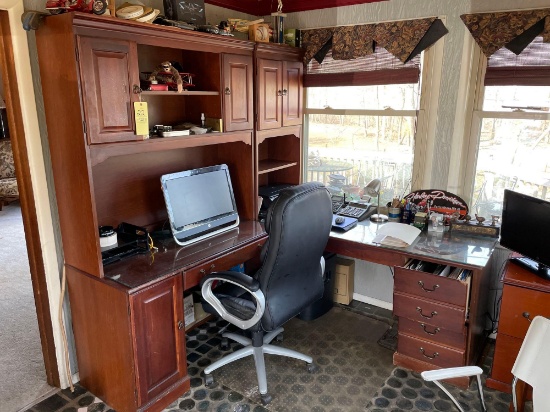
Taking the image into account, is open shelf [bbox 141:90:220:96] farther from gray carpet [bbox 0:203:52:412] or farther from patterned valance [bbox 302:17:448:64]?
gray carpet [bbox 0:203:52:412]

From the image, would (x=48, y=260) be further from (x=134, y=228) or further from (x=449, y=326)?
(x=449, y=326)

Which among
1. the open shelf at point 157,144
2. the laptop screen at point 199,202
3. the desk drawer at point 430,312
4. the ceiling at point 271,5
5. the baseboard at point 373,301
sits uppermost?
the ceiling at point 271,5

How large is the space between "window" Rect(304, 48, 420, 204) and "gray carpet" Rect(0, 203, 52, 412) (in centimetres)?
231

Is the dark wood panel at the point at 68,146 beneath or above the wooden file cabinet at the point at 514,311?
above

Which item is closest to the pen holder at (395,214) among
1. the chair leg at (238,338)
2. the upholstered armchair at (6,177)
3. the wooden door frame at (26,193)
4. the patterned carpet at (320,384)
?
the patterned carpet at (320,384)

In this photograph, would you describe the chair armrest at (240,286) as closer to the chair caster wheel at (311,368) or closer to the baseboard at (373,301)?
the chair caster wheel at (311,368)

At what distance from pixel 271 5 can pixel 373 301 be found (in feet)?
7.82

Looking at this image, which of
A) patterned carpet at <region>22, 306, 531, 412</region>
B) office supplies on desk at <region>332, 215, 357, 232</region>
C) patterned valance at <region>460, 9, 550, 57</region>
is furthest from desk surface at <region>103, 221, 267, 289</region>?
patterned valance at <region>460, 9, 550, 57</region>

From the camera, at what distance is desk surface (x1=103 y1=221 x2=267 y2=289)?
6.90 feet

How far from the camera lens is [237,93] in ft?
8.75

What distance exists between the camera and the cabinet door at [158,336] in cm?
208

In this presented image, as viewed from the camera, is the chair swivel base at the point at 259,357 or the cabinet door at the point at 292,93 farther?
the cabinet door at the point at 292,93

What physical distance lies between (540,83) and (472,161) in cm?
59

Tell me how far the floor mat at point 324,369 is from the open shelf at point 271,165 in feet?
3.59
